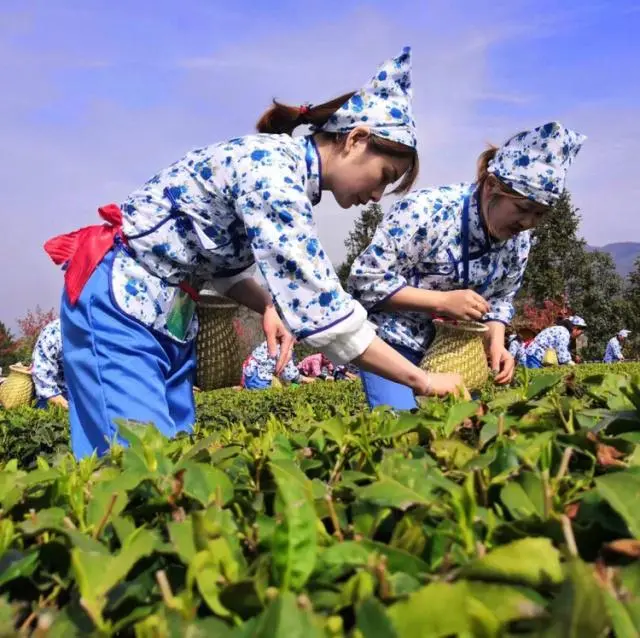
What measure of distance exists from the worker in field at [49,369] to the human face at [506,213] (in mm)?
4740

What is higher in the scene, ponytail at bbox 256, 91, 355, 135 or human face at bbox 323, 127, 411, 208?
ponytail at bbox 256, 91, 355, 135

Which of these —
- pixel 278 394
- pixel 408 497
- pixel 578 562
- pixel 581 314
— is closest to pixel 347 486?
pixel 408 497

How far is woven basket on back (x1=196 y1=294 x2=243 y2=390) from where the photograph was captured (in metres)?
3.13

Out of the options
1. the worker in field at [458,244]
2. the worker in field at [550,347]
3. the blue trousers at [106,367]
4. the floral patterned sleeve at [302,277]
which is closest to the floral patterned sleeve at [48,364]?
the worker in field at [458,244]

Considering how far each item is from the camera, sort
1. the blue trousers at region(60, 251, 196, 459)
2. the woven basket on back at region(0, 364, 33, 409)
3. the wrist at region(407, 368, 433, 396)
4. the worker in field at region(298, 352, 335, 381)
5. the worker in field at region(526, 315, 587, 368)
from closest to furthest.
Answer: the wrist at region(407, 368, 433, 396) → the blue trousers at region(60, 251, 196, 459) → the woven basket on back at region(0, 364, 33, 409) → the worker in field at region(526, 315, 587, 368) → the worker in field at region(298, 352, 335, 381)

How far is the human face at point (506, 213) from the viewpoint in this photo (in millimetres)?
3930

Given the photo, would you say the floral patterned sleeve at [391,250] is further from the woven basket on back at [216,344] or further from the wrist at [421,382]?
the wrist at [421,382]

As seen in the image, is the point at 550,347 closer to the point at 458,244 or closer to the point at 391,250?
the point at 458,244

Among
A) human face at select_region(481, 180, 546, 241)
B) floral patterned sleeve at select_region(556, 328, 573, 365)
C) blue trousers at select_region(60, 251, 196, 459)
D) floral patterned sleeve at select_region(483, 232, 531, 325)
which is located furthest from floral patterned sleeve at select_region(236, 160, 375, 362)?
floral patterned sleeve at select_region(556, 328, 573, 365)

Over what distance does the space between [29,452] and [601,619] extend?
605 cm

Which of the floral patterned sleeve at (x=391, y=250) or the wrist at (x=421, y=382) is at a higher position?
the floral patterned sleeve at (x=391, y=250)

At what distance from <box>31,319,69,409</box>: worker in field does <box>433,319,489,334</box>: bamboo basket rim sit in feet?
15.5

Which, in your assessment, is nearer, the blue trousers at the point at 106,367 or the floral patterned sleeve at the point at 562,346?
the blue trousers at the point at 106,367

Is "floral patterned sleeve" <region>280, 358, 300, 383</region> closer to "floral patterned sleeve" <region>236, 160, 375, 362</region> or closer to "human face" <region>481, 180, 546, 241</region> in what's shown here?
"human face" <region>481, 180, 546, 241</region>
